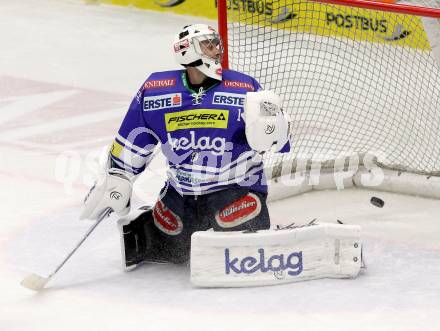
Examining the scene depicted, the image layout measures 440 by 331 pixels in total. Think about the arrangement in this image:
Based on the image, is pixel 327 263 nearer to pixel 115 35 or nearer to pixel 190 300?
pixel 190 300

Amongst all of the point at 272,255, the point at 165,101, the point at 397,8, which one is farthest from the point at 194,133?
the point at 397,8

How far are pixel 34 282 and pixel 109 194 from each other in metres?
0.50

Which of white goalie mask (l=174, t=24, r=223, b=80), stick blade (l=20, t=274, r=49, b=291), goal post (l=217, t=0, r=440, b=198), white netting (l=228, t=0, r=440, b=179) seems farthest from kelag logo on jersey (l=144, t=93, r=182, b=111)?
white netting (l=228, t=0, r=440, b=179)

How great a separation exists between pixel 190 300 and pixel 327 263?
0.58 meters

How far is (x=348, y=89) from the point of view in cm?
739

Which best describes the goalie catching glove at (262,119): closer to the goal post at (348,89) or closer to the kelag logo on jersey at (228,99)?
the kelag logo on jersey at (228,99)

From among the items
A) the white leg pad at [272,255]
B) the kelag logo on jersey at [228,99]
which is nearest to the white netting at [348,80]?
the kelag logo on jersey at [228,99]

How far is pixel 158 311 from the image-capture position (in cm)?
475

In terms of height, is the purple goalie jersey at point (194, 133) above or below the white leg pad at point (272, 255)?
above

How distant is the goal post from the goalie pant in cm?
103

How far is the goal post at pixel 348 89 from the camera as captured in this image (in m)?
6.35

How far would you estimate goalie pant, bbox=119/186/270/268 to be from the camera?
5.21 m

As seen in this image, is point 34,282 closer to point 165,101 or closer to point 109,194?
point 109,194

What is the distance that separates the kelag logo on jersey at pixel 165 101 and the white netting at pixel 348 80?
137 centimetres
